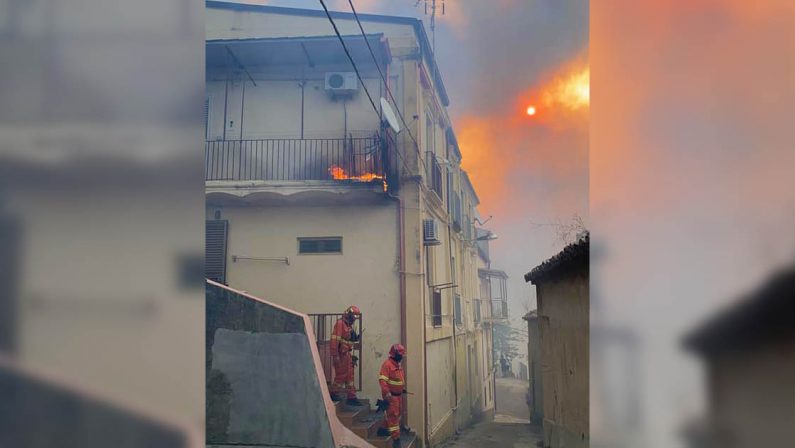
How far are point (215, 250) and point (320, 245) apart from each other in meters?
0.30

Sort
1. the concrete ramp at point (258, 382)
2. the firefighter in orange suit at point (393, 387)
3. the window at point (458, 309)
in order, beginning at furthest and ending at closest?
1. the window at point (458, 309)
2. the firefighter in orange suit at point (393, 387)
3. the concrete ramp at point (258, 382)

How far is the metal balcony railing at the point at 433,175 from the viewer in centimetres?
177

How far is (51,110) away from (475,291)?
1.36 m

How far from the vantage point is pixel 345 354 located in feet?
5.49

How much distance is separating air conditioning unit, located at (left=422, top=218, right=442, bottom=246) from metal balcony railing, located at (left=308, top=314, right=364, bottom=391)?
1.04 feet

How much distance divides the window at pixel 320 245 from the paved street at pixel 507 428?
71 centimetres

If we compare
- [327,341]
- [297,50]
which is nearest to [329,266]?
[327,341]

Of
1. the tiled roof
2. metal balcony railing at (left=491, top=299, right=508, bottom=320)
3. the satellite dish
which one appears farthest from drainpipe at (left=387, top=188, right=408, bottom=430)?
the tiled roof

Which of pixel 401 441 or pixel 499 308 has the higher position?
pixel 499 308

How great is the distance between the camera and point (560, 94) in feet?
6.06

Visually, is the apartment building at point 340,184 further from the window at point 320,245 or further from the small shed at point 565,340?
the small shed at point 565,340

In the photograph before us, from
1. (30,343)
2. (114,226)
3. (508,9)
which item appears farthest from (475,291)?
(30,343)

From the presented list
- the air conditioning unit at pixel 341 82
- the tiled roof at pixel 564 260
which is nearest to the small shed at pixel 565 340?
the tiled roof at pixel 564 260

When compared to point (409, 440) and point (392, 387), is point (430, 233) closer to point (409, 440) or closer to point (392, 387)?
point (392, 387)
